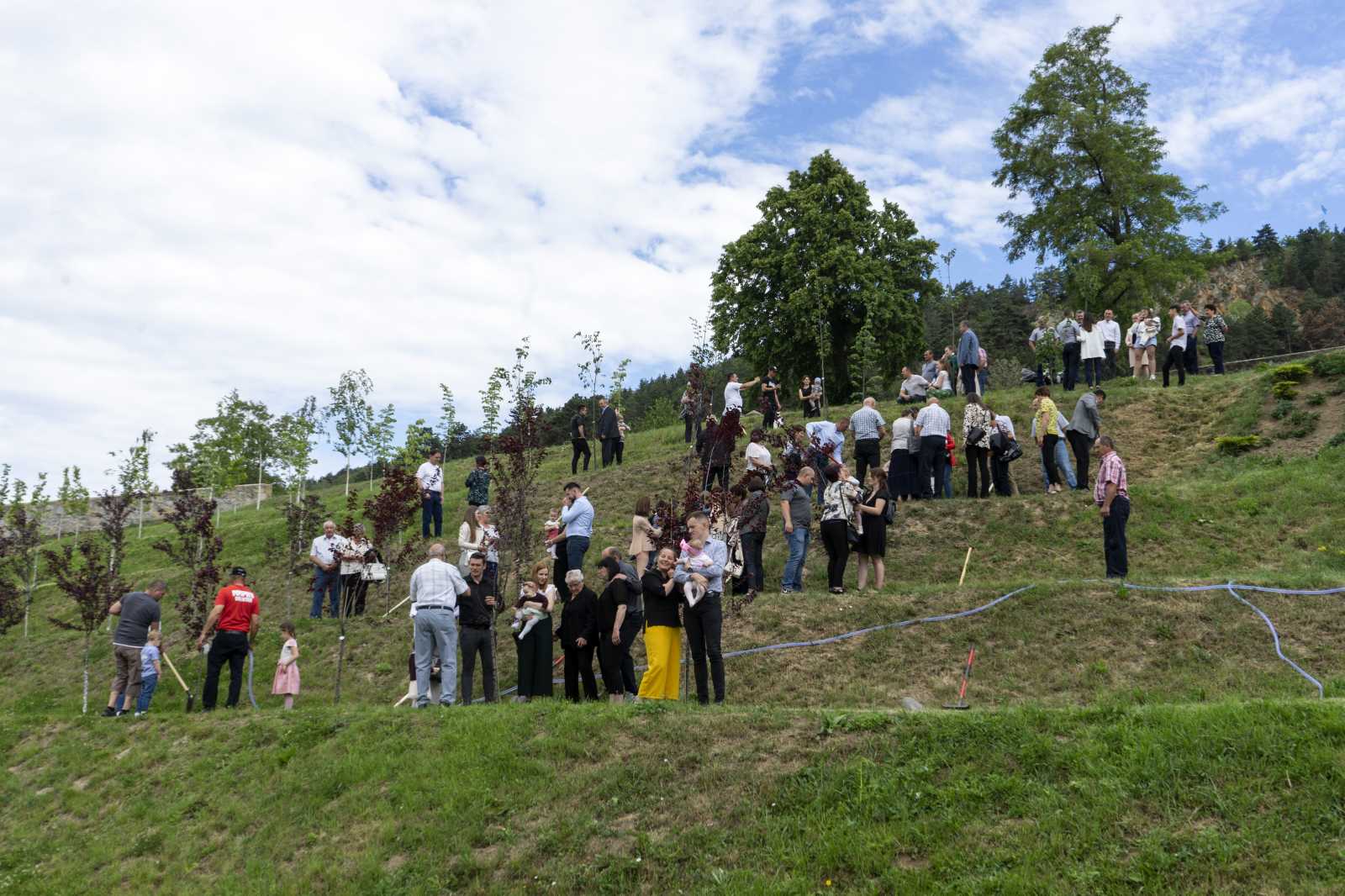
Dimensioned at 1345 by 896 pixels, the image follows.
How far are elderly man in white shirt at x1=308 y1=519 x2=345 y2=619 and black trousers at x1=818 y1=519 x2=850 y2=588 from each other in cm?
795

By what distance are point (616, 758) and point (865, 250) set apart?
32.8 m

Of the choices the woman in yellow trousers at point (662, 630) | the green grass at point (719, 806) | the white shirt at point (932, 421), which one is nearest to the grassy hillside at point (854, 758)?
the green grass at point (719, 806)

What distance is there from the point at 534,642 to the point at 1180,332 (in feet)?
61.3

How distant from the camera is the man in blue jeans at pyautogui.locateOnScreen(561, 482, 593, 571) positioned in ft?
41.4

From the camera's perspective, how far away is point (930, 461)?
56.3ft

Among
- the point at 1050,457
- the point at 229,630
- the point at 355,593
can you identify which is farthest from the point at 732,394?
the point at 229,630

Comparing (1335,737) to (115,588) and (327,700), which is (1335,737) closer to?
(327,700)

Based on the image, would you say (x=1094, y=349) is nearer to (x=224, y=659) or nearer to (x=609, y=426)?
(x=609, y=426)

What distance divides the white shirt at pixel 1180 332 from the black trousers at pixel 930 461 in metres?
→ 8.91

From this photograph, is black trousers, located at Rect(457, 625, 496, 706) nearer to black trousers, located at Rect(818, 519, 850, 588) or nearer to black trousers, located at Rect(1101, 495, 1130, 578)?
black trousers, located at Rect(818, 519, 850, 588)

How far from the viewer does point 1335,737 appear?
6.21m

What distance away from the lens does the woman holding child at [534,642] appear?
35.2ft

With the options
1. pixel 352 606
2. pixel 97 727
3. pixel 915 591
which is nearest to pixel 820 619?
pixel 915 591

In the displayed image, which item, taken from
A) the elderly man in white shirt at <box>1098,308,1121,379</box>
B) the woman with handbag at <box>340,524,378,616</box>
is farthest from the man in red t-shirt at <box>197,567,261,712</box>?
the elderly man in white shirt at <box>1098,308,1121,379</box>
